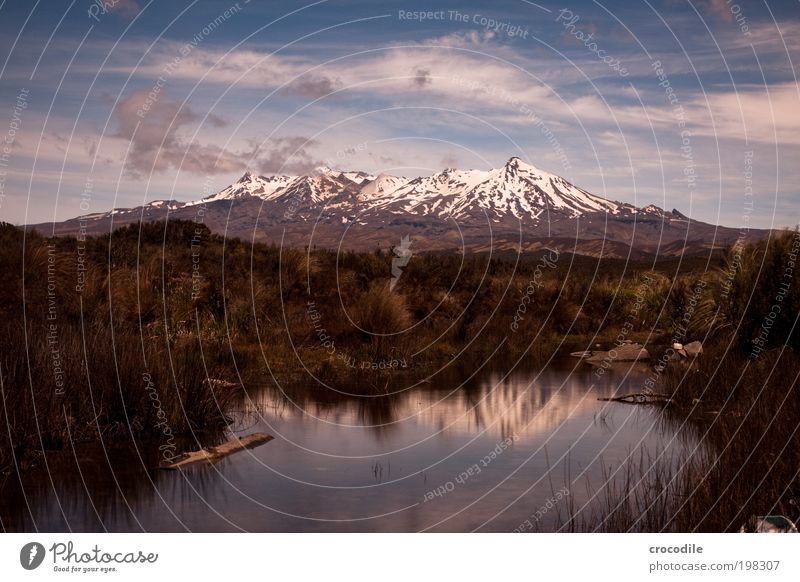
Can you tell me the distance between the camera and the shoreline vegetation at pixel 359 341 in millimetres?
8758

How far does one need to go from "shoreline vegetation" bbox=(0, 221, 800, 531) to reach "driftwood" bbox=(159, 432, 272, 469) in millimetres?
281

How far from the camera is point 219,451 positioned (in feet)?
33.9

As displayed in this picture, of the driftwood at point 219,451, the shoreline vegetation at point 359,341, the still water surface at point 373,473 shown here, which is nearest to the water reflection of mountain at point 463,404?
the still water surface at point 373,473

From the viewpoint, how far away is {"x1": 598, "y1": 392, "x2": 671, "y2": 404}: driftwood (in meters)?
14.1

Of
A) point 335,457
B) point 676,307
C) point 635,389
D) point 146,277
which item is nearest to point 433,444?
point 335,457

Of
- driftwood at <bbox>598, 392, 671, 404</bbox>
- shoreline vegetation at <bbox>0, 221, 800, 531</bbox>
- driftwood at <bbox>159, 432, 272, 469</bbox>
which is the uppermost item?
shoreline vegetation at <bbox>0, 221, 800, 531</bbox>

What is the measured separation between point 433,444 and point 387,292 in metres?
7.70
